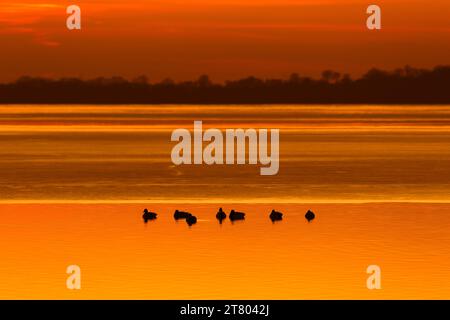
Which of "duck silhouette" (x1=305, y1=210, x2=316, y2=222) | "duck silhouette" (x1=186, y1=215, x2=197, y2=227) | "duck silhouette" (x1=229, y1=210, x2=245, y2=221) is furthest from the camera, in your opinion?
"duck silhouette" (x1=305, y1=210, x2=316, y2=222)

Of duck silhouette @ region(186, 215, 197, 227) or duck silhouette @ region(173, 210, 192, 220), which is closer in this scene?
duck silhouette @ region(186, 215, 197, 227)

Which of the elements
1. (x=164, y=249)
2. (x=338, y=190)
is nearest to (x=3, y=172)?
(x=338, y=190)

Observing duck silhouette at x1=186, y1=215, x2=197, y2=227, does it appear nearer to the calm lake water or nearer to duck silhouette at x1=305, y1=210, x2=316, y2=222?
the calm lake water

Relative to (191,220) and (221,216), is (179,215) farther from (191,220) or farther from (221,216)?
(221,216)

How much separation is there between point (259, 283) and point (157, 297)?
1.60 m

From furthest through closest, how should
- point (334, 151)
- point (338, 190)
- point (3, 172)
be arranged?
point (334, 151)
point (3, 172)
point (338, 190)

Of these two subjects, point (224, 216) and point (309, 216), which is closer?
point (224, 216)

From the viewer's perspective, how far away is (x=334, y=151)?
50.7 m

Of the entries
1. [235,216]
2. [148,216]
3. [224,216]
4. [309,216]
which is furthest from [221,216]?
[309,216]

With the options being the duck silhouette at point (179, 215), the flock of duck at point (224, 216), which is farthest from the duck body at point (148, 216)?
the duck silhouette at point (179, 215)

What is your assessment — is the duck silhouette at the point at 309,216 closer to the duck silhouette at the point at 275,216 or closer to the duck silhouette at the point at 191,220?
the duck silhouette at the point at 275,216

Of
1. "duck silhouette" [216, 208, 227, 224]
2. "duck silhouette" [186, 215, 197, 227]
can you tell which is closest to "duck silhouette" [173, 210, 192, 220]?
"duck silhouette" [186, 215, 197, 227]

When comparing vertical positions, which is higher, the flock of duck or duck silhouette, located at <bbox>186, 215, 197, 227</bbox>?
the flock of duck
